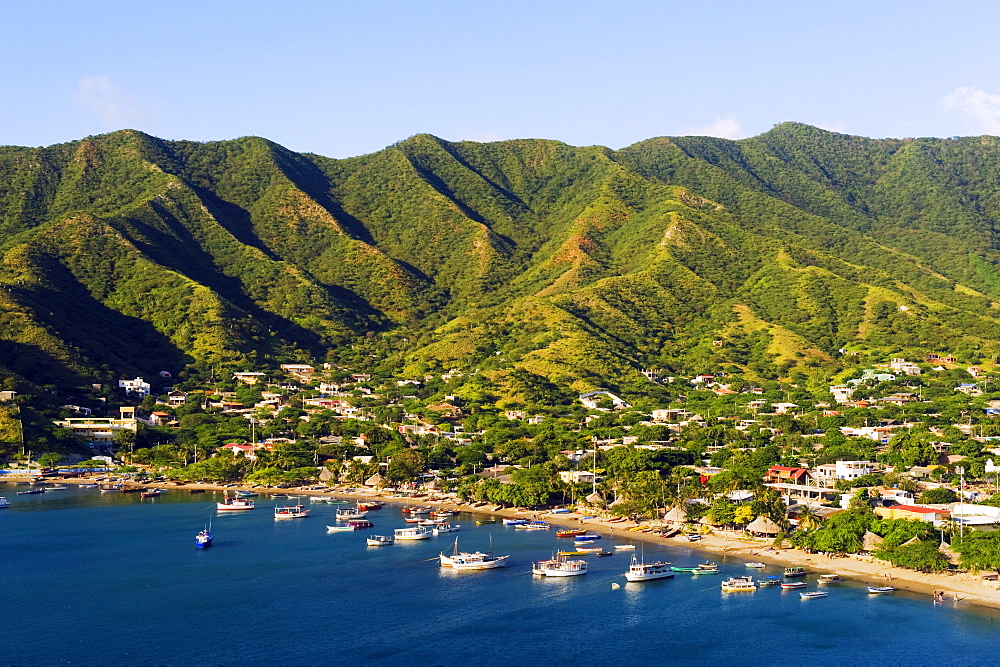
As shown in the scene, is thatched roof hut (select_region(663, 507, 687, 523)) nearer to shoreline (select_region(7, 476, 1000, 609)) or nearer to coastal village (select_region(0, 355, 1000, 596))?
coastal village (select_region(0, 355, 1000, 596))

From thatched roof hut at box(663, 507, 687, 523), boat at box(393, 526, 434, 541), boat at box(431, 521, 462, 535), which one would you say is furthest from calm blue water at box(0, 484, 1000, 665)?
thatched roof hut at box(663, 507, 687, 523)

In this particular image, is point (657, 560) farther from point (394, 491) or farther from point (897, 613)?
point (394, 491)

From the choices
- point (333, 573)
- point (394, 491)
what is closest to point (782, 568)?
point (333, 573)

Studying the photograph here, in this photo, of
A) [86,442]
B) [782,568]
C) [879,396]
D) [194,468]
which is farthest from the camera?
[879,396]

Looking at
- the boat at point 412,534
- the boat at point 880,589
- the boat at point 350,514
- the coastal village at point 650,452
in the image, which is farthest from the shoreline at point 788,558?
the boat at point 412,534

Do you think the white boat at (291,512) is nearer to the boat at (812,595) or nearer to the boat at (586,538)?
the boat at (586,538)

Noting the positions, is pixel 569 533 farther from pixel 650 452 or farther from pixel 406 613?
pixel 406 613
